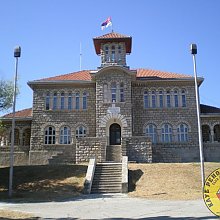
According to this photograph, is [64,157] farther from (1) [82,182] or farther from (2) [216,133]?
(2) [216,133]

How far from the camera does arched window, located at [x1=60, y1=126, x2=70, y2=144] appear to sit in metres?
32.8

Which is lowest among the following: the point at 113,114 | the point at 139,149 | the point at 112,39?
the point at 139,149

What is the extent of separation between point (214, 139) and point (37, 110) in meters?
18.6

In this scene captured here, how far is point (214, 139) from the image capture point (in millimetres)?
34438

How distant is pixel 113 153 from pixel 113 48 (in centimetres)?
1169

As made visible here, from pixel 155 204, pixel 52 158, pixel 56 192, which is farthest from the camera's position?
pixel 52 158

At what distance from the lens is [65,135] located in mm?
32875

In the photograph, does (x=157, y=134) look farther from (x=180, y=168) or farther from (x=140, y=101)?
(x=180, y=168)

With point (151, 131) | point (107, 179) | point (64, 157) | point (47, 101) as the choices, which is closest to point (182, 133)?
point (151, 131)

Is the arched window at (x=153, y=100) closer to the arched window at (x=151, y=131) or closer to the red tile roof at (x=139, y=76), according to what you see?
the red tile roof at (x=139, y=76)

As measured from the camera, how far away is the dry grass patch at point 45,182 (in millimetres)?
17828

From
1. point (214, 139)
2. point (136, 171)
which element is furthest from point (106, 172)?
point (214, 139)

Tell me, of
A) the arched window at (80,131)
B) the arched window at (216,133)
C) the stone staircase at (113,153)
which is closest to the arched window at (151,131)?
the stone staircase at (113,153)

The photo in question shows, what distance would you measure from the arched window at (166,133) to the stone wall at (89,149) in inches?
293
